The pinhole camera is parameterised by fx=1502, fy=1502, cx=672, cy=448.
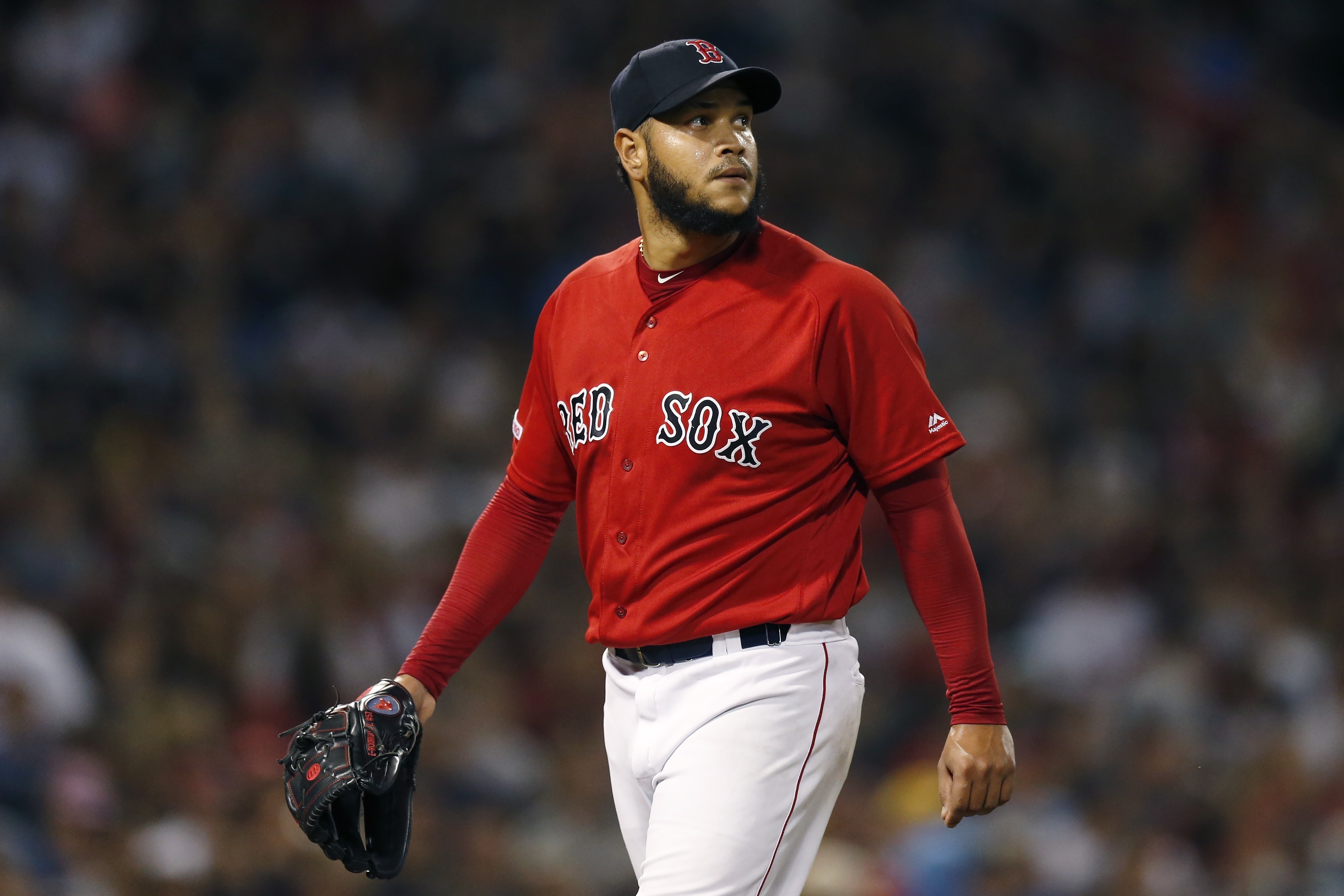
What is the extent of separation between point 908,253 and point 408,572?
3.49m

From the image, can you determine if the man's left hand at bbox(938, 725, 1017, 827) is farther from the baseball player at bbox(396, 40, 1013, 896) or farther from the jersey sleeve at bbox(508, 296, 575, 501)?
the jersey sleeve at bbox(508, 296, 575, 501)

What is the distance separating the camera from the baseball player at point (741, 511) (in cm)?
280

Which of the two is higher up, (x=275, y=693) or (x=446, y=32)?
(x=446, y=32)

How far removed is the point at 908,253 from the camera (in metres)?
8.59

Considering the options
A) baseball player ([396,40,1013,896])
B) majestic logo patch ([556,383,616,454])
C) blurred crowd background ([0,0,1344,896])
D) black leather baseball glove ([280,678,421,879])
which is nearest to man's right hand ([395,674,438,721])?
black leather baseball glove ([280,678,421,879])

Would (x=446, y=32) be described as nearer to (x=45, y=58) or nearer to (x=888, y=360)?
(x=45, y=58)

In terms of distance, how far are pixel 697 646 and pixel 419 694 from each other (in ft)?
2.18

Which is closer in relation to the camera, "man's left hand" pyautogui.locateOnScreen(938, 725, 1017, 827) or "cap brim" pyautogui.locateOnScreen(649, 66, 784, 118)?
"man's left hand" pyautogui.locateOnScreen(938, 725, 1017, 827)

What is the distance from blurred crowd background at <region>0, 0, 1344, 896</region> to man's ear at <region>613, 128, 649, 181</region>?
3277 millimetres

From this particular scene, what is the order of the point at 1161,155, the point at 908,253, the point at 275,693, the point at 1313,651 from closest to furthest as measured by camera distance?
the point at 275,693 → the point at 1313,651 → the point at 908,253 → the point at 1161,155

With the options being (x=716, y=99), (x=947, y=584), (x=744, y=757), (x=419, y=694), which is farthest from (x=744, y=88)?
(x=419, y=694)

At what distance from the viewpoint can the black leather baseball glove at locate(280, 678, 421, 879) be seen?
115 inches

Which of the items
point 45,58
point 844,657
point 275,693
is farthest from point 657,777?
point 45,58

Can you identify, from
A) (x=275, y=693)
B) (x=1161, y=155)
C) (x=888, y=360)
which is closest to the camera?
(x=888, y=360)
